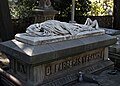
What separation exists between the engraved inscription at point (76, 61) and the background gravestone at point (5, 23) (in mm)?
5818

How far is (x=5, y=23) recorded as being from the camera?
969 cm

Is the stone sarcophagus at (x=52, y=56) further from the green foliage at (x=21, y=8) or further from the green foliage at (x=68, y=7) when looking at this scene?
the green foliage at (x=68, y=7)

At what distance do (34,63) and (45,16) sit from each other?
4.88m

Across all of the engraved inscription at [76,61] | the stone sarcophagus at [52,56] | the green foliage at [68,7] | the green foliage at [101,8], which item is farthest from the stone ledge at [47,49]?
the green foliage at [101,8]

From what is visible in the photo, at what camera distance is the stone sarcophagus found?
3715 mm

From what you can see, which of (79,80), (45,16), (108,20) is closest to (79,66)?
(79,80)

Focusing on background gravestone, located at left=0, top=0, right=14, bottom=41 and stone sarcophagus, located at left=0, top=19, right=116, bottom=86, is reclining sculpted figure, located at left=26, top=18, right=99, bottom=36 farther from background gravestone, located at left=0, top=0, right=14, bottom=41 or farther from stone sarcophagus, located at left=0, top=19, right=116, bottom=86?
background gravestone, located at left=0, top=0, right=14, bottom=41

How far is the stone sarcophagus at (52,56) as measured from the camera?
3715 millimetres

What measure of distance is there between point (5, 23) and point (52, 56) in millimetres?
6506

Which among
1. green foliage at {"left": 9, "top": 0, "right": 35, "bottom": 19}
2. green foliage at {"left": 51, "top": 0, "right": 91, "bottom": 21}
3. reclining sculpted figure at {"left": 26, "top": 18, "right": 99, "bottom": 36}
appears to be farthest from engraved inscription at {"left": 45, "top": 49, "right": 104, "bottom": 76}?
green foliage at {"left": 51, "top": 0, "right": 91, "bottom": 21}

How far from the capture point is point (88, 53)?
4.75m

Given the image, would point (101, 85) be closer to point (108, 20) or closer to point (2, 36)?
point (2, 36)

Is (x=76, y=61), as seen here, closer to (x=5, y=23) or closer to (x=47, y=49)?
(x=47, y=49)

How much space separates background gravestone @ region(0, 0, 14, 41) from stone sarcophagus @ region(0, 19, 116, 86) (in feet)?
18.0
